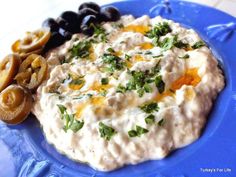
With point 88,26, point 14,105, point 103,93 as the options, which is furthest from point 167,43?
point 14,105

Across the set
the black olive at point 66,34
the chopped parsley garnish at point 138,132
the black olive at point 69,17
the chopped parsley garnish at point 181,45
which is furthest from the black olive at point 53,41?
the chopped parsley garnish at point 138,132

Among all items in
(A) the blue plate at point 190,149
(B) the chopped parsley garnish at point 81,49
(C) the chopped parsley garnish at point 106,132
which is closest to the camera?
(A) the blue plate at point 190,149

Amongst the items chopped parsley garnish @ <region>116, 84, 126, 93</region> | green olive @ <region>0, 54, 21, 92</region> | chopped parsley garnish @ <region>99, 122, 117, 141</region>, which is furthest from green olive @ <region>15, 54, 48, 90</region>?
chopped parsley garnish @ <region>99, 122, 117, 141</region>

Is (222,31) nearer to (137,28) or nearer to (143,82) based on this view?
(137,28)

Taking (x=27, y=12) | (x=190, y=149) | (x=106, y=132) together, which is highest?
(x=106, y=132)

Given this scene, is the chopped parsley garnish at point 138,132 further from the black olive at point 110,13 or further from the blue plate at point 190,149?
the black olive at point 110,13

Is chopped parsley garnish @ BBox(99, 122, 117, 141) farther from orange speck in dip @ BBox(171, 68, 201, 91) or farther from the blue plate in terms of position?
orange speck in dip @ BBox(171, 68, 201, 91)
